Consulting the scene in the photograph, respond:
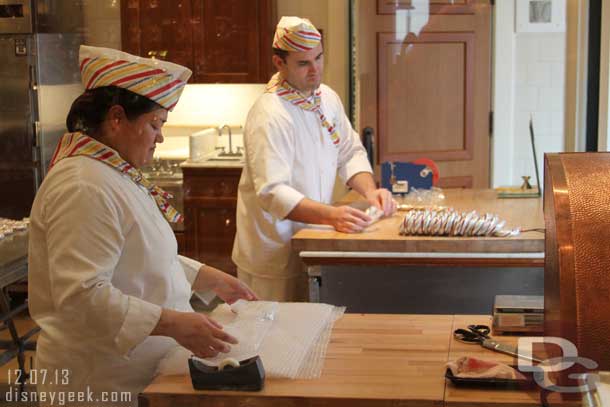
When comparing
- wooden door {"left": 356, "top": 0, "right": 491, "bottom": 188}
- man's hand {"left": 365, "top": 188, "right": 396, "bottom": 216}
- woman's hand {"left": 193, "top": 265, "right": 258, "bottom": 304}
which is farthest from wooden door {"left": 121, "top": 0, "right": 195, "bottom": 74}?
woman's hand {"left": 193, "top": 265, "right": 258, "bottom": 304}

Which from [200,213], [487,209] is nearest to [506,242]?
[487,209]

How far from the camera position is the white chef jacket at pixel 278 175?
11.1ft

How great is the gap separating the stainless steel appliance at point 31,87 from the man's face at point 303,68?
8.74 feet

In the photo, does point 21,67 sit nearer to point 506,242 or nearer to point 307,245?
point 307,245

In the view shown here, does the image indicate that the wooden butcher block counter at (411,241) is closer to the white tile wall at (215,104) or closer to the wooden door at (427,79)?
the wooden door at (427,79)

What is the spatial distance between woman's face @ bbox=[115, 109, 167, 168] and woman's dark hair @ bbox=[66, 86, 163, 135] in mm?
15

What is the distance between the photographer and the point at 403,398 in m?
1.69

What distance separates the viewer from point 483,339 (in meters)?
2.01

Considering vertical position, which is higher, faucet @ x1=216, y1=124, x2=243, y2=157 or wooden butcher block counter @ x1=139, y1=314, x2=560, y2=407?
faucet @ x1=216, y1=124, x2=243, y2=157

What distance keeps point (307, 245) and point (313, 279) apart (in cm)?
12

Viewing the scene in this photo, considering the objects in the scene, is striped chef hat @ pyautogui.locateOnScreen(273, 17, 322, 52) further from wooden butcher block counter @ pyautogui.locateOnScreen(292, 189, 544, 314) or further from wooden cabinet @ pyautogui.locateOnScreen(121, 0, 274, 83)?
wooden cabinet @ pyautogui.locateOnScreen(121, 0, 274, 83)

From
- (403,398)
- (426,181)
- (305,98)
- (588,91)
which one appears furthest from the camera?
(588,91)

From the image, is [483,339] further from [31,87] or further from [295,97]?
[31,87]

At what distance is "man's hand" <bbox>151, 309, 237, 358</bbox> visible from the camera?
1.85 m
